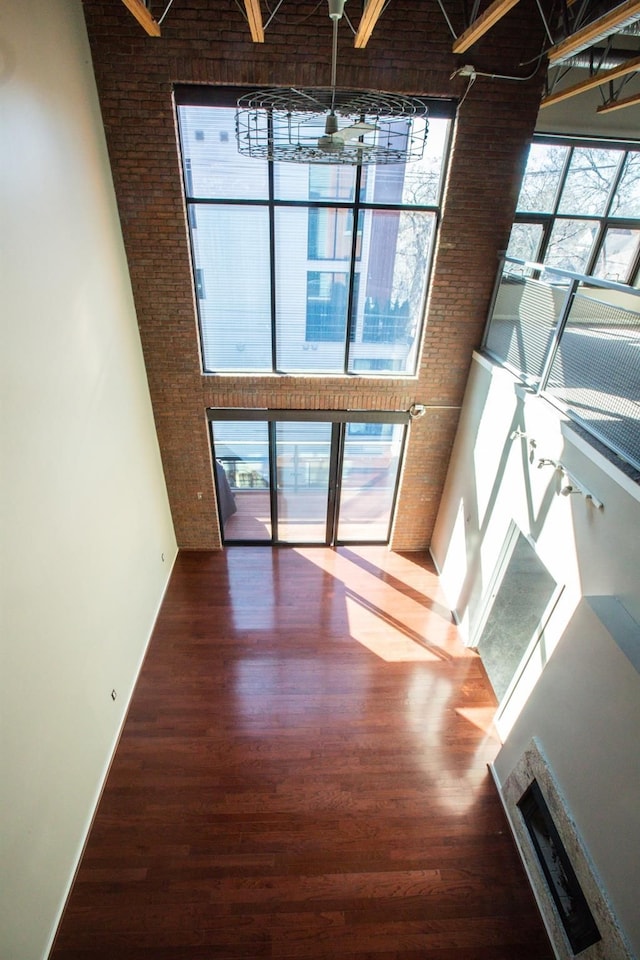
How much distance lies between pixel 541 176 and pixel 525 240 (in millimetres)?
658

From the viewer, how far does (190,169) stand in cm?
403

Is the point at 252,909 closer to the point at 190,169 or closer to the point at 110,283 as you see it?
the point at 110,283

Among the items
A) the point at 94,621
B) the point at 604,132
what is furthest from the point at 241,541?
the point at 604,132

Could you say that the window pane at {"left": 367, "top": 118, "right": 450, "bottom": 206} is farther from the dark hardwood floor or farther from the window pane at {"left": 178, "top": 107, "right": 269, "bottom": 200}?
the dark hardwood floor

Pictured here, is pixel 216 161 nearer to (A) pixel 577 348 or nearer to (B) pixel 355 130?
(B) pixel 355 130

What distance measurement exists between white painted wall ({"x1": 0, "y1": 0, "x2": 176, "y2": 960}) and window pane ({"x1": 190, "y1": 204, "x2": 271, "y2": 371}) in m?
0.81

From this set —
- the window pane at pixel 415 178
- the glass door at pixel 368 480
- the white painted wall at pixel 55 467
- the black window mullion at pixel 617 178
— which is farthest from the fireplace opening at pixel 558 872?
the black window mullion at pixel 617 178

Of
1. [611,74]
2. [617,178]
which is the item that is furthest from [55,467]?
[617,178]

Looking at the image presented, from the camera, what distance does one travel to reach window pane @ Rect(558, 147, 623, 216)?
5.14 m

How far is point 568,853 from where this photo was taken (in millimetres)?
2674

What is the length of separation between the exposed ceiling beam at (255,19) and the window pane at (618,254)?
465 cm

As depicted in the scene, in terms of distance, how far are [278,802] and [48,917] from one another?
1.52 meters

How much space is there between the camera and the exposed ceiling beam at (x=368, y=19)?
2.62 metres

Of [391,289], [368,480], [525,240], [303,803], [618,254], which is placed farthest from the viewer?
[368,480]
